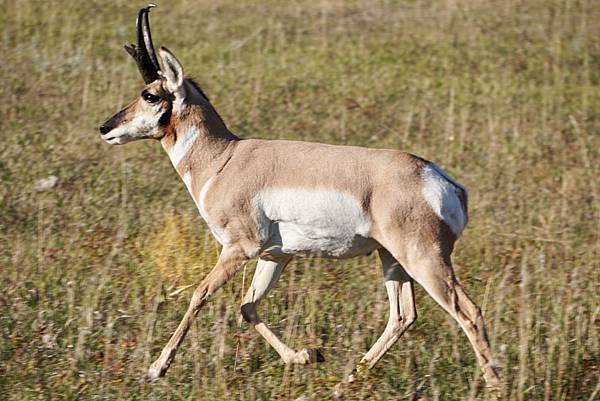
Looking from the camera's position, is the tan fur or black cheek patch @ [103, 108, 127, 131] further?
black cheek patch @ [103, 108, 127, 131]

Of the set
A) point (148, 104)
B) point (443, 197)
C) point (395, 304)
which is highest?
point (148, 104)

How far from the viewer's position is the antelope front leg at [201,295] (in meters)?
6.53

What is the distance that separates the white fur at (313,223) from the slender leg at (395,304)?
1.14 feet

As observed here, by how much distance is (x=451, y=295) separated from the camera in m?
6.37

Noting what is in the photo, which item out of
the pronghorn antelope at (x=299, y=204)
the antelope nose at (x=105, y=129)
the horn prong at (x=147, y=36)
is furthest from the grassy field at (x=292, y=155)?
the horn prong at (x=147, y=36)

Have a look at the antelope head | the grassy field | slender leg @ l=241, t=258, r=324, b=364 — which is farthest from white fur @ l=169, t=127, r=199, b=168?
the grassy field

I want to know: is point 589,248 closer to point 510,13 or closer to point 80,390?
point 80,390

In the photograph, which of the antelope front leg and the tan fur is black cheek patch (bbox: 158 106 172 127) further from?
the antelope front leg

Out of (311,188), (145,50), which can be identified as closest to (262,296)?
(311,188)

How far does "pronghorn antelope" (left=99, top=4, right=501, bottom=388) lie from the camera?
643 cm

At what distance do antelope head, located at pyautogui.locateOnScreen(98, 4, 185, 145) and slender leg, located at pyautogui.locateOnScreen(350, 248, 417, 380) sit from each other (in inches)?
64.7

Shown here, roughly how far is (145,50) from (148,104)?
346mm

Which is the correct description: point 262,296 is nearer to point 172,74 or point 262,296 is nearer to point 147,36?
point 172,74

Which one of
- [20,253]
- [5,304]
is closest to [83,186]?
[20,253]
